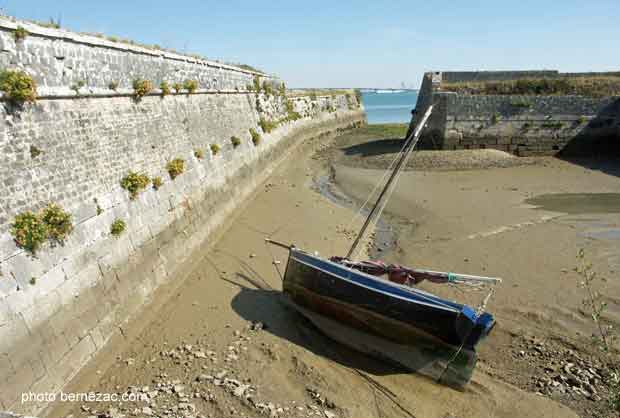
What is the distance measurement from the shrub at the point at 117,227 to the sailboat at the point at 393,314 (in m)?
3.54

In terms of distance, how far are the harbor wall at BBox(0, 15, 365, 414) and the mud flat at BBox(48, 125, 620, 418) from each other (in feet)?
2.02

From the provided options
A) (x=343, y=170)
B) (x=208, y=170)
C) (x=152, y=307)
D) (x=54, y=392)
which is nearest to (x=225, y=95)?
(x=208, y=170)

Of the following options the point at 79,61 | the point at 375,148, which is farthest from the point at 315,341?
the point at 375,148

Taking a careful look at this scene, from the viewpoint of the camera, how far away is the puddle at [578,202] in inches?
596

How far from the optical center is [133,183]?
32.1 ft

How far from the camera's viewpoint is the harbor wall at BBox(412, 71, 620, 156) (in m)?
23.0

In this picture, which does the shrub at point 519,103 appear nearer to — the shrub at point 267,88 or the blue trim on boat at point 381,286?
the shrub at point 267,88

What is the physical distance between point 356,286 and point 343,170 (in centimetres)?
1634

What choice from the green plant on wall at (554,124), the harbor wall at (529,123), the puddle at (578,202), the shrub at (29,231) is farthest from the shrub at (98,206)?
the green plant on wall at (554,124)

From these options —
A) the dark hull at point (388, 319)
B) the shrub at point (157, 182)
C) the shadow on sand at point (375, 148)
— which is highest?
the shrub at point (157, 182)

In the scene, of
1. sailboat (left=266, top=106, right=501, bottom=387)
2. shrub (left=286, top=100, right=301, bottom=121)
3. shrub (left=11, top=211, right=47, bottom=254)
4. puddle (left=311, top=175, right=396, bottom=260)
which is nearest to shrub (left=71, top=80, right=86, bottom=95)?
shrub (left=11, top=211, right=47, bottom=254)

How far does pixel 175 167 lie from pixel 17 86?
16.4 feet

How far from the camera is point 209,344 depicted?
7973 millimetres

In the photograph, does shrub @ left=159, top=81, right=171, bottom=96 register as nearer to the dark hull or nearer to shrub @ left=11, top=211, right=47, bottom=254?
shrub @ left=11, top=211, right=47, bottom=254
